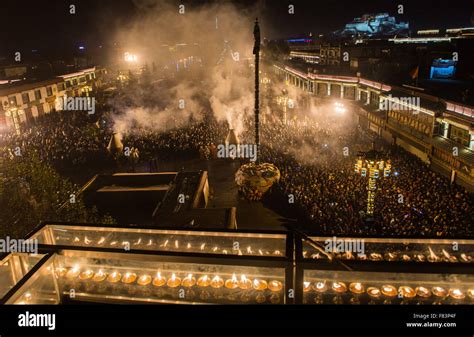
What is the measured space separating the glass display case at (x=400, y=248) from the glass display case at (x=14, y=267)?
4.23 metres

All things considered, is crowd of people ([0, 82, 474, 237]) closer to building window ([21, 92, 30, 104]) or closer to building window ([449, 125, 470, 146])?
building window ([449, 125, 470, 146])

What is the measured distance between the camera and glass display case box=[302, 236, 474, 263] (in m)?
5.25

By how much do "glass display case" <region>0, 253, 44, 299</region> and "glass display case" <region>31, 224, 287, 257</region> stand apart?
0.37 metres

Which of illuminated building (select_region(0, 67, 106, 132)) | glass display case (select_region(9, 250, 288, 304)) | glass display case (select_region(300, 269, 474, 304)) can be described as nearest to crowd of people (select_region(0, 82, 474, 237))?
glass display case (select_region(300, 269, 474, 304))

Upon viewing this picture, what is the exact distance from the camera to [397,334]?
8.00 ft

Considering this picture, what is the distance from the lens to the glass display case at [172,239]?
5377mm

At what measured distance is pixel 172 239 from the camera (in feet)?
18.6

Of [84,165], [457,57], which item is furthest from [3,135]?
[457,57]

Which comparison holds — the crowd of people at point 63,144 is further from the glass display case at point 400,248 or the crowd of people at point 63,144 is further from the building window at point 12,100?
the glass display case at point 400,248

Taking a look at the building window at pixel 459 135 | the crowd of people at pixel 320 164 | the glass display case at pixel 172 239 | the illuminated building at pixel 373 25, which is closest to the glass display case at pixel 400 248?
the crowd of people at pixel 320 164

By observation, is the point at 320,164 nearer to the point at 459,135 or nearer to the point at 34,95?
the point at 459,135

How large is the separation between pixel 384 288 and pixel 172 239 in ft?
11.1

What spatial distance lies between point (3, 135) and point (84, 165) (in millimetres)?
9440

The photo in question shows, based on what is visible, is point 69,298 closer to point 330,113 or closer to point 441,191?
point 441,191
